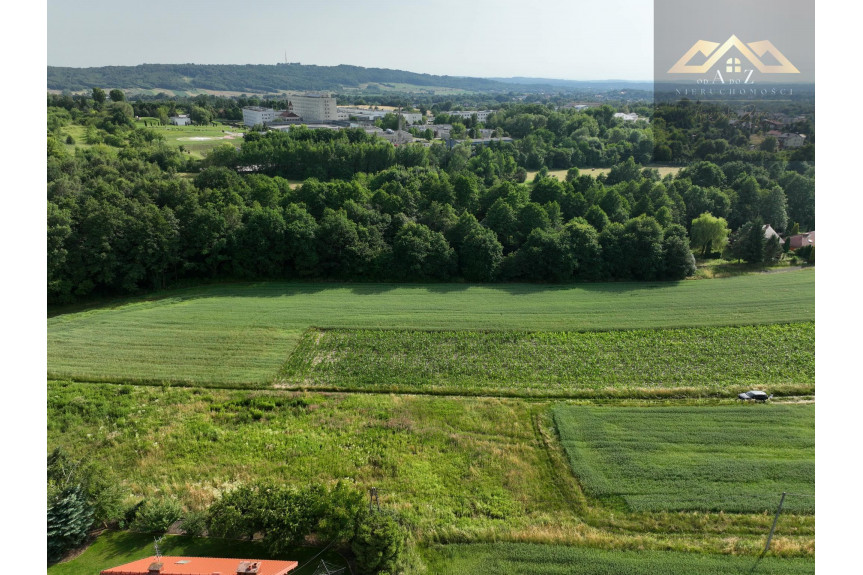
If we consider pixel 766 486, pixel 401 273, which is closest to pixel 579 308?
pixel 401 273

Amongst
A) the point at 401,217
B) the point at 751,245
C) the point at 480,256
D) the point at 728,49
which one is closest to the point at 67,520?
the point at 480,256

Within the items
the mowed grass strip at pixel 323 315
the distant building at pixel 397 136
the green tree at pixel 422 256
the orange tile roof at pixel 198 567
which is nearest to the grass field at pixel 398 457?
the mowed grass strip at pixel 323 315

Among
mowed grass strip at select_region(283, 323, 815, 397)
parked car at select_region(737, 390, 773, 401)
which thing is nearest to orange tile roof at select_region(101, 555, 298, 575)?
mowed grass strip at select_region(283, 323, 815, 397)

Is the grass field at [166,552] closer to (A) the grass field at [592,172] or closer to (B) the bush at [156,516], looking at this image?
(B) the bush at [156,516]

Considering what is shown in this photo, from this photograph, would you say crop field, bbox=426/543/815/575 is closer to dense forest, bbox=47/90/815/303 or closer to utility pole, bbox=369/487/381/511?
utility pole, bbox=369/487/381/511

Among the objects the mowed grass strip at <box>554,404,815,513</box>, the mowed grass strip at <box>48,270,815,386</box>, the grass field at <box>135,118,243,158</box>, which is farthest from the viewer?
the grass field at <box>135,118,243,158</box>

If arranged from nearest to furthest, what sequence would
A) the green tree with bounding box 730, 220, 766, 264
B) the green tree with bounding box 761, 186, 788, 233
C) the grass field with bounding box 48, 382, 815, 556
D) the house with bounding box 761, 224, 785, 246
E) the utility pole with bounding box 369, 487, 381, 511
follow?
the utility pole with bounding box 369, 487, 381, 511, the grass field with bounding box 48, 382, 815, 556, the green tree with bounding box 730, 220, 766, 264, the house with bounding box 761, 224, 785, 246, the green tree with bounding box 761, 186, 788, 233

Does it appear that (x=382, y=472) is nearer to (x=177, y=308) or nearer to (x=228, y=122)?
(x=177, y=308)
